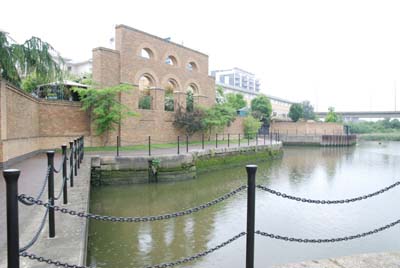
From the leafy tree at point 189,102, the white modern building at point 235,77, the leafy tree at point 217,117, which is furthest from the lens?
the white modern building at point 235,77

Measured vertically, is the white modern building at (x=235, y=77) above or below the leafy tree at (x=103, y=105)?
above

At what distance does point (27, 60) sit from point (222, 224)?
9.82 m

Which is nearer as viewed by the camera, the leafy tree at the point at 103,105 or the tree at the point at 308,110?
the leafy tree at the point at 103,105

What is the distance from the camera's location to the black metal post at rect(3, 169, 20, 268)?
7.61 ft

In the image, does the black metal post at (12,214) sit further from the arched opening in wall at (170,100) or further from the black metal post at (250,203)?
the arched opening in wall at (170,100)

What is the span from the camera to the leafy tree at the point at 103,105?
1562 centimetres

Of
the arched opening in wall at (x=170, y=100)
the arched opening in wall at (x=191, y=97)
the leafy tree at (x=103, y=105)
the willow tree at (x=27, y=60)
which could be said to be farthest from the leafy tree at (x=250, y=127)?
the willow tree at (x=27, y=60)

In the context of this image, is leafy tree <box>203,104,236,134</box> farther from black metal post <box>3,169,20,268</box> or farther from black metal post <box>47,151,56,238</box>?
black metal post <box>3,169,20,268</box>

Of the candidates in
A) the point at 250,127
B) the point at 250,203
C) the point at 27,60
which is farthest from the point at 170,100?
the point at 250,203

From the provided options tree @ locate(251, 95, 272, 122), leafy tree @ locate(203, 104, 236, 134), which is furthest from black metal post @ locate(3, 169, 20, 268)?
tree @ locate(251, 95, 272, 122)

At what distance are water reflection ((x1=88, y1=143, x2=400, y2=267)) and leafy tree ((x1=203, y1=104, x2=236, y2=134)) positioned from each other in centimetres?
991

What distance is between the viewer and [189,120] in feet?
71.2

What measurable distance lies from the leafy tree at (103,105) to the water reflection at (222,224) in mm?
5320

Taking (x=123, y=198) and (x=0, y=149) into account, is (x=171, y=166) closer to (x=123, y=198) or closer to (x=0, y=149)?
(x=123, y=198)
